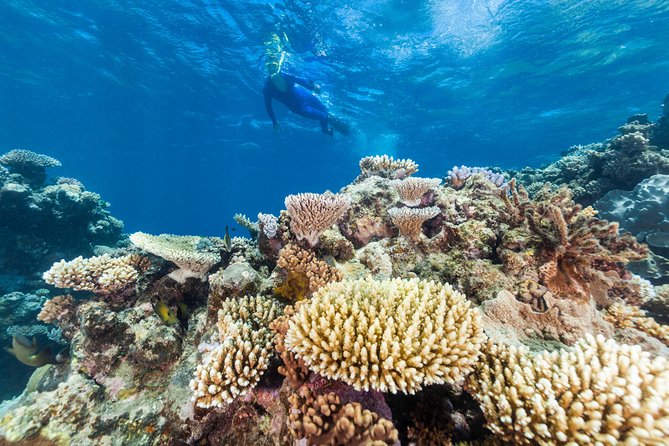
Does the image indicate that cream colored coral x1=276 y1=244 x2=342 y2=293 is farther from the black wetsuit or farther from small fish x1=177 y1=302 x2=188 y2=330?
the black wetsuit

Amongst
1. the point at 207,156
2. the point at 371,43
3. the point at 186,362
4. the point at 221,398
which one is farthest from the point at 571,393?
the point at 207,156

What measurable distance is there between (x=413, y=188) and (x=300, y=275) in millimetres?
3044

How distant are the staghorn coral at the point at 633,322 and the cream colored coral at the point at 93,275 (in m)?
8.03

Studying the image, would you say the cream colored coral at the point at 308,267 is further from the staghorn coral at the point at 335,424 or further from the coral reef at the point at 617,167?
the coral reef at the point at 617,167

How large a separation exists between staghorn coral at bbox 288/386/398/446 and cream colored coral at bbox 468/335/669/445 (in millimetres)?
950

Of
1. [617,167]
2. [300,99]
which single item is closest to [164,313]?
[617,167]

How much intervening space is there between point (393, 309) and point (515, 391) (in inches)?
45.1

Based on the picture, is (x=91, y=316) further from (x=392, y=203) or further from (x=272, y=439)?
(x=392, y=203)

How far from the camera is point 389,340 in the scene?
7.55 ft

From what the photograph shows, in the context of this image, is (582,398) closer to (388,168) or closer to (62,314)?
(388,168)

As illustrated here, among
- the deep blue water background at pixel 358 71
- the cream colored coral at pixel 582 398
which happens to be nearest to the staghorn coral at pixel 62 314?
the cream colored coral at pixel 582 398

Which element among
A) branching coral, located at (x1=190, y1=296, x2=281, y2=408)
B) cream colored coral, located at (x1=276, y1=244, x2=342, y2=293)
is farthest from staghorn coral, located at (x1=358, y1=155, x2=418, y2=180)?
branching coral, located at (x1=190, y1=296, x2=281, y2=408)

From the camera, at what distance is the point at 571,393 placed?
1984mm

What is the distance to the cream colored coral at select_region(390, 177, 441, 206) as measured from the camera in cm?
557
